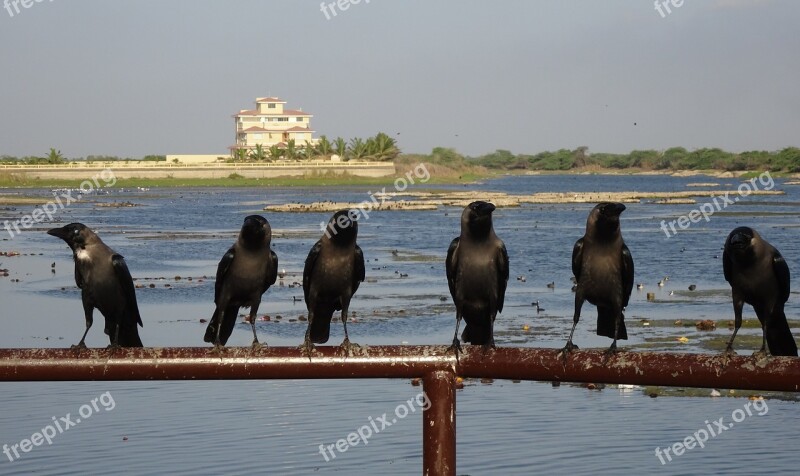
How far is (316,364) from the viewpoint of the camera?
3.69 m

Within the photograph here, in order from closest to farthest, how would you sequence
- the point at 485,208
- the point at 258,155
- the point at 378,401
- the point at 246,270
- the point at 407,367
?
the point at 407,367 < the point at 485,208 < the point at 246,270 < the point at 378,401 < the point at 258,155

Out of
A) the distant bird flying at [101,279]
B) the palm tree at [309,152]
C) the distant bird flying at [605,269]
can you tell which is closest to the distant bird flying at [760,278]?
the distant bird flying at [605,269]

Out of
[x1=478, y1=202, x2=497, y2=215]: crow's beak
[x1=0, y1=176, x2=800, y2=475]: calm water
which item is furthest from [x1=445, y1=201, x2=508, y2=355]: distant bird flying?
[x1=0, y1=176, x2=800, y2=475]: calm water

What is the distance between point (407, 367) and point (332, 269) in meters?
3.10

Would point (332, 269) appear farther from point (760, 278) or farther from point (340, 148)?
point (340, 148)

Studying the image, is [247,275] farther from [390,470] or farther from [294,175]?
[294,175]

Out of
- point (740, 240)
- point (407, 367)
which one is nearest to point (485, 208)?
point (740, 240)

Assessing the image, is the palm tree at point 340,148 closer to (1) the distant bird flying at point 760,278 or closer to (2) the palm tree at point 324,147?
(2) the palm tree at point 324,147

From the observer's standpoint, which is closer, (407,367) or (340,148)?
(407,367)

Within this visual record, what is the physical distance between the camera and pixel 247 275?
6707 millimetres

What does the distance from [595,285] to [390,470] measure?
175 inches

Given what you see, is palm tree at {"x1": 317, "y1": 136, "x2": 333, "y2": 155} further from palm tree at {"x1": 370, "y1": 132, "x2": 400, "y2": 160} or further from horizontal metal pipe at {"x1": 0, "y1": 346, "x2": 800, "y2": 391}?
horizontal metal pipe at {"x1": 0, "y1": 346, "x2": 800, "y2": 391}

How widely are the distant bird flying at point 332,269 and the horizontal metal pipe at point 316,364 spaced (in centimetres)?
289

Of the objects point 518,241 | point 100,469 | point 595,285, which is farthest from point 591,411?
point 518,241
